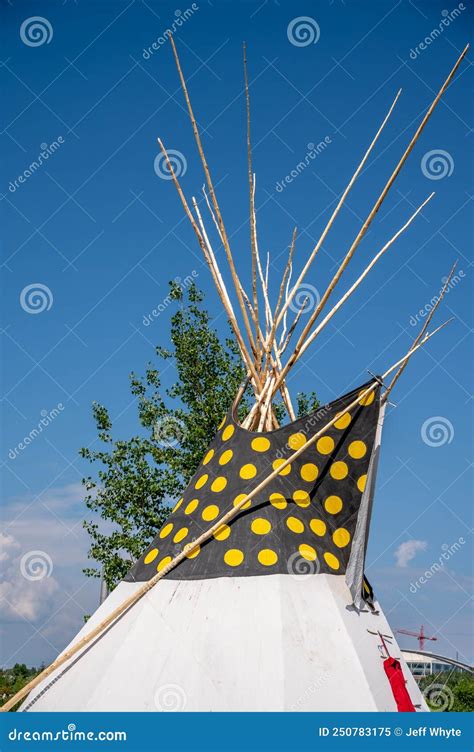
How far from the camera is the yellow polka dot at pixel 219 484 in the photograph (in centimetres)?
623

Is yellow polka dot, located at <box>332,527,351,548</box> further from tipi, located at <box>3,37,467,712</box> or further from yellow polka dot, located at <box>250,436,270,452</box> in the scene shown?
yellow polka dot, located at <box>250,436,270,452</box>

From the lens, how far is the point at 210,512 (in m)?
6.09

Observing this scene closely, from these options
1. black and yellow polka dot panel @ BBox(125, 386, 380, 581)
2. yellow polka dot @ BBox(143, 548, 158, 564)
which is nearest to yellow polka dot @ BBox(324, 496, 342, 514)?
black and yellow polka dot panel @ BBox(125, 386, 380, 581)

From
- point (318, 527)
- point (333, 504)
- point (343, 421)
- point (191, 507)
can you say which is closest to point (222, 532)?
point (191, 507)

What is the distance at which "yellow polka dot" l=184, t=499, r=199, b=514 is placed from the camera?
20.6 ft

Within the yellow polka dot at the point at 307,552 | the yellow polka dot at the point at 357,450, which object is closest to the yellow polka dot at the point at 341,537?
the yellow polka dot at the point at 307,552

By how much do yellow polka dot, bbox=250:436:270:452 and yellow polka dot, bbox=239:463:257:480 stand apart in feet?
0.51

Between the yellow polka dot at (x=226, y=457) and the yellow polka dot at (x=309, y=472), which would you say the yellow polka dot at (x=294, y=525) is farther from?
the yellow polka dot at (x=226, y=457)

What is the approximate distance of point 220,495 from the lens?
6.18 meters

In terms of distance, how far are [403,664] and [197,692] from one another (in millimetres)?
1721

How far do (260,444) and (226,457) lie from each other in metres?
0.33

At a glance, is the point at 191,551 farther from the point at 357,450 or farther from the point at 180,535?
the point at 357,450

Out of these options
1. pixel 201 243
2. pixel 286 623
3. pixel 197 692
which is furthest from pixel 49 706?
pixel 201 243
